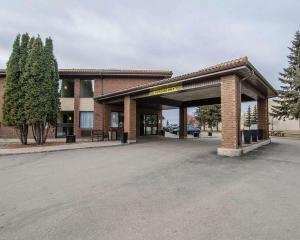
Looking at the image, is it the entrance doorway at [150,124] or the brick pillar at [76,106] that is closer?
the brick pillar at [76,106]

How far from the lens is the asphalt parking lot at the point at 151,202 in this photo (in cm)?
322

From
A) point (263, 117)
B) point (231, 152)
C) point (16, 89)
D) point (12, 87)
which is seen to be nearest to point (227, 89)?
point (231, 152)

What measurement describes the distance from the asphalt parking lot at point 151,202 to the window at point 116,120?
13.4 meters

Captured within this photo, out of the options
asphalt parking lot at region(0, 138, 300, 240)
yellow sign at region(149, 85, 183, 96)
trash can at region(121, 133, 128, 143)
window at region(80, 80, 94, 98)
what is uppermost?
window at region(80, 80, 94, 98)

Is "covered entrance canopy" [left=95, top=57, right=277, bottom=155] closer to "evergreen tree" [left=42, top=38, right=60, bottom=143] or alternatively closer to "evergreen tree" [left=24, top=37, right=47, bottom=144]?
"evergreen tree" [left=42, top=38, right=60, bottom=143]

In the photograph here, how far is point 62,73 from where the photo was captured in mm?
20078

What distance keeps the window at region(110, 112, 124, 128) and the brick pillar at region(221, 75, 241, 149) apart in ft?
43.1

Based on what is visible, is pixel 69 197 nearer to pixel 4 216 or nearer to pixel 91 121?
pixel 4 216

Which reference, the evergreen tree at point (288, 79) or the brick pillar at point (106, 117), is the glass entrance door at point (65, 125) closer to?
the brick pillar at point (106, 117)

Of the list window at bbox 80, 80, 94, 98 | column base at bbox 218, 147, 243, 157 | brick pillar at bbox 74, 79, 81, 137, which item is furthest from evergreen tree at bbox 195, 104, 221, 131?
column base at bbox 218, 147, 243, 157

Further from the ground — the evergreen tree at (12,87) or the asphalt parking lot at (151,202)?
the evergreen tree at (12,87)

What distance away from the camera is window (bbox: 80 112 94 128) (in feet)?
67.2

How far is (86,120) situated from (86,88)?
312cm

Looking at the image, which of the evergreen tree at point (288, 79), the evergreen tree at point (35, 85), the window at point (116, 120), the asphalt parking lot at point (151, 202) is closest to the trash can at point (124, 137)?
the window at point (116, 120)
